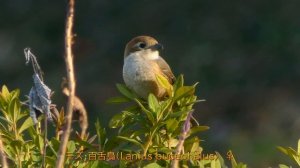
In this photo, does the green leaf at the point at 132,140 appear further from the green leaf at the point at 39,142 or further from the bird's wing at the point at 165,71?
the bird's wing at the point at 165,71

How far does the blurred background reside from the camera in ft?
28.6

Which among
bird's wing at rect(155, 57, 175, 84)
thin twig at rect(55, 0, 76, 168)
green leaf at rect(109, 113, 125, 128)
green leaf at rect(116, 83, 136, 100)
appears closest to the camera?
thin twig at rect(55, 0, 76, 168)

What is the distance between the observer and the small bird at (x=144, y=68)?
332 cm

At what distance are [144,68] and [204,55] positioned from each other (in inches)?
257

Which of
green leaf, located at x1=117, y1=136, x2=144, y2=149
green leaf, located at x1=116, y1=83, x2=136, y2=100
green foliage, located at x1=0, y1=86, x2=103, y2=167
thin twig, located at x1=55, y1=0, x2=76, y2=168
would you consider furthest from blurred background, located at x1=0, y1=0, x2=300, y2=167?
thin twig, located at x1=55, y1=0, x2=76, y2=168

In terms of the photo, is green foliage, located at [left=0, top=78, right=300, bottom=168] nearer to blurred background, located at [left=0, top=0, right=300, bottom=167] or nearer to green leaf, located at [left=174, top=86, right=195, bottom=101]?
green leaf, located at [left=174, top=86, right=195, bottom=101]

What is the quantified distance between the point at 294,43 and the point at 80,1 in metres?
3.29

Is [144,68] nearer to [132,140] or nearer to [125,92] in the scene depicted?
[125,92]

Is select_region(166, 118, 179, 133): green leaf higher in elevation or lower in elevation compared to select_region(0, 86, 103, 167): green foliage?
higher

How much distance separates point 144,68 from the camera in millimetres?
3723

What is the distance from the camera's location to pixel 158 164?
2.41 m

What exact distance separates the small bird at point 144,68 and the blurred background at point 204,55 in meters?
3.76

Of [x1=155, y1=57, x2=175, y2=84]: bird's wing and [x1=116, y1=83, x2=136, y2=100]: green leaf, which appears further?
[x1=155, y1=57, x2=175, y2=84]: bird's wing

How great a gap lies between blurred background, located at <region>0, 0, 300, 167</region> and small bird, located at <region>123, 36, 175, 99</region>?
376 cm
